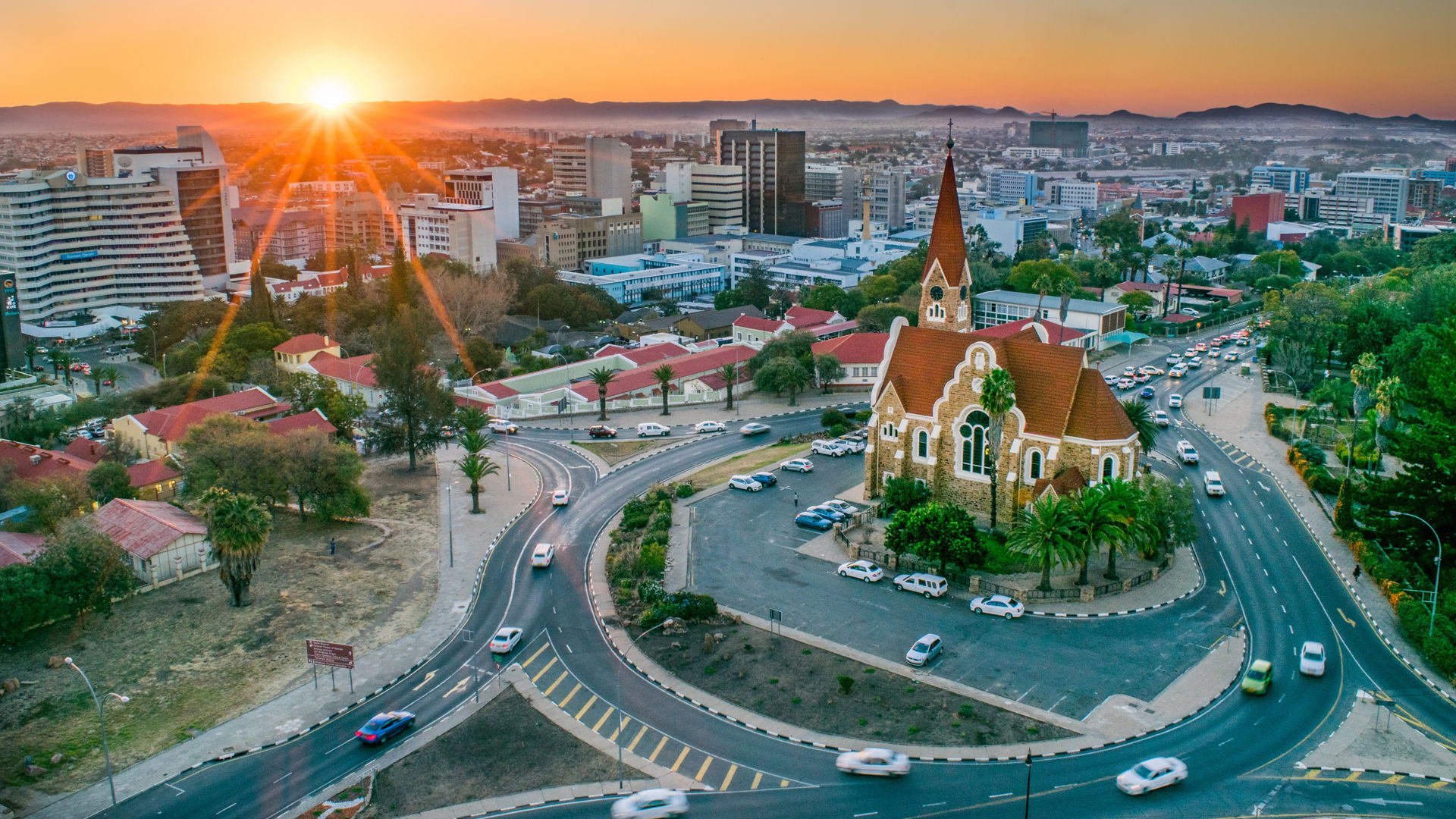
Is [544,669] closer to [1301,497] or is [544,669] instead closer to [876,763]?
[876,763]

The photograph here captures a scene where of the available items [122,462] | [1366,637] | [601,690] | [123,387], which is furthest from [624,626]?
[123,387]

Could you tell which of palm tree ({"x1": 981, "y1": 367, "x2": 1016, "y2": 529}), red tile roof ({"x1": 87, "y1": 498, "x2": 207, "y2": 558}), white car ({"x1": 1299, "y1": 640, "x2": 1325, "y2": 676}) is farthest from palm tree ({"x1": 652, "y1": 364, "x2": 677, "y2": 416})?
white car ({"x1": 1299, "y1": 640, "x2": 1325, "y2": 676})

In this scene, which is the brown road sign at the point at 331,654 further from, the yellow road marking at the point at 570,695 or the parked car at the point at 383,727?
the yellow road marking at the point at 570,695

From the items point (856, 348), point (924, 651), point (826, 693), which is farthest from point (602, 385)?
point (826, 693)

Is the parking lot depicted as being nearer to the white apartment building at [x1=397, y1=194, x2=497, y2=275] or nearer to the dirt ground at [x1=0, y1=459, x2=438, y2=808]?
the dirt ground at [x1=0, y1=459, x2=438, y2=808]

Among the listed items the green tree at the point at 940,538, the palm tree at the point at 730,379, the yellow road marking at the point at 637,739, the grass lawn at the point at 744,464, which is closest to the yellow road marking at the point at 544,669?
the yellow road marking at the point at 637,739

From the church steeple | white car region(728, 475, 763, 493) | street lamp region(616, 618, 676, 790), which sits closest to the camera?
street lamp region(616, 618, 676, 790)
